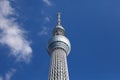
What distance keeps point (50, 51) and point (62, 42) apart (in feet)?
13.0

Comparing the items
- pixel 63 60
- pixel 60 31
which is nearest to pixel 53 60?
pixel 63 60

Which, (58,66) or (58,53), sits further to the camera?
(58,53)

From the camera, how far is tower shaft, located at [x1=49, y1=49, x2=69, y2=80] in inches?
3039

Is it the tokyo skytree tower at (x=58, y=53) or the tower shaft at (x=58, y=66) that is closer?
the tower shaft at (x=58, y=66)

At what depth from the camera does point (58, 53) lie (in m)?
82.2

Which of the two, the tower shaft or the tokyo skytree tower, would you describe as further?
the tokyo skytree tower

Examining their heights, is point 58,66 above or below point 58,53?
below

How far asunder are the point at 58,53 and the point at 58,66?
3770 millimetres

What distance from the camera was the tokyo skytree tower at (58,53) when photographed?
7806 cm

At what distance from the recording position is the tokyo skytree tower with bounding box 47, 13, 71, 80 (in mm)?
78062

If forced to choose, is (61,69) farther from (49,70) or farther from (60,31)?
(60,31)

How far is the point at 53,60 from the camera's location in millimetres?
81562

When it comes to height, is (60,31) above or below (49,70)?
above

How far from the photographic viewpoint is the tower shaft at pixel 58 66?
77.2 metres
